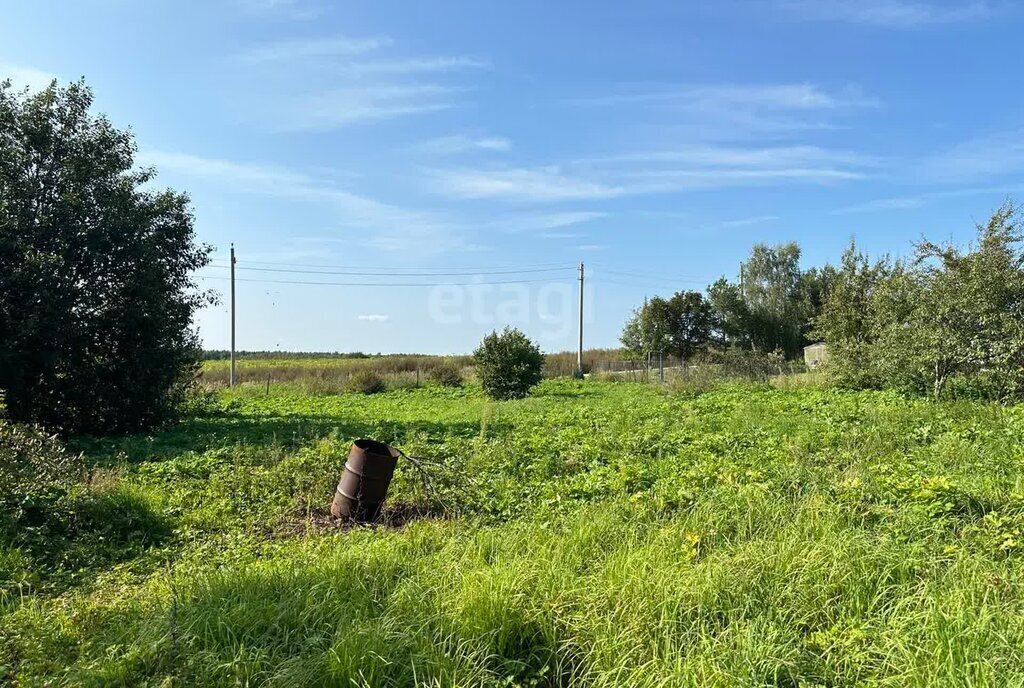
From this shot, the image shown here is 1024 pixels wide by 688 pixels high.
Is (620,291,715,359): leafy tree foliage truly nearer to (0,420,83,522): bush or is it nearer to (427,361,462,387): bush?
(427,361,462,387): bush

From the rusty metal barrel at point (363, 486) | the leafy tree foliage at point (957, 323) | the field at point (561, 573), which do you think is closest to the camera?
the field at point (561, 573)

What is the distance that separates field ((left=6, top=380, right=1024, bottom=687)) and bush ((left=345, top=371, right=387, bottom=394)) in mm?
19224

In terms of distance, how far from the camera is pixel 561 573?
385 cm

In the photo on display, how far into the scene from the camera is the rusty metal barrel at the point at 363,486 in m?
6.37

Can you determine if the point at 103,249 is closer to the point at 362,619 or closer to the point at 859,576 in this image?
the point at 362,619

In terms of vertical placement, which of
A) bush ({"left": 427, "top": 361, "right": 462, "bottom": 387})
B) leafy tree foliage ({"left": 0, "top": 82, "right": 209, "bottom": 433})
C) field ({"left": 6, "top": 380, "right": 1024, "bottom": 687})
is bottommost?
field ({"left": 6, "top": 380, "right": 1024, "bottom": 687})

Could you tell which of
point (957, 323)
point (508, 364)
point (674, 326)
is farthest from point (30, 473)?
point (674, 326)

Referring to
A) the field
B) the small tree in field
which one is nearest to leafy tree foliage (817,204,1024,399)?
the field

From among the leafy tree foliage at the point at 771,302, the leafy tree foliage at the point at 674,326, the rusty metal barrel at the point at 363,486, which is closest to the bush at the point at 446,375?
the leafy tree foliage at the point at 674,326

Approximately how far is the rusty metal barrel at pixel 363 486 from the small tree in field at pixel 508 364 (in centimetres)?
1668

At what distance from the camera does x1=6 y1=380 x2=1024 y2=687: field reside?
2.97 m

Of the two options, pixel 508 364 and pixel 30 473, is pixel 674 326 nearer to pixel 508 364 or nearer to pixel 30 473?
pixel 508 364

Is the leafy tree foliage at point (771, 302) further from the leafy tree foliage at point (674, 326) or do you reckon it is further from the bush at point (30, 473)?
the bush at point (30, 473)

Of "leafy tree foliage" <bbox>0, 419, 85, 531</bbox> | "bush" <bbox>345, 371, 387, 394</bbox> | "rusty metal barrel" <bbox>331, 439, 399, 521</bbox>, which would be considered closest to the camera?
"leafy tree foliage" <bbox>0, 419, 85, 531</bbox>
